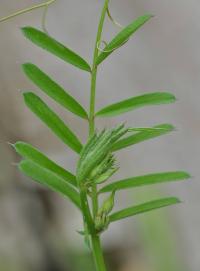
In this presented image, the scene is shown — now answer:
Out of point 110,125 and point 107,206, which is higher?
point 110,125

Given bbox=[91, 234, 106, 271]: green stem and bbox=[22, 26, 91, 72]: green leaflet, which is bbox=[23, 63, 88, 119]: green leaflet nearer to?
bbox=[22, 26, 91, 72]: green leaflet

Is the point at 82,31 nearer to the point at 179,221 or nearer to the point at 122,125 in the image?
the point at 179,221

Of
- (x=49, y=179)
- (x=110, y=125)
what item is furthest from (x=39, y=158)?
(x=110, y=125)

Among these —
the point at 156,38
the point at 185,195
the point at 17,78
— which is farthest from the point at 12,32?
the point at 185,195

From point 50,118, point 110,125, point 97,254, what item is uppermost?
point 110,125

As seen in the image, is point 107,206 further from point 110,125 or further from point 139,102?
point 110,125

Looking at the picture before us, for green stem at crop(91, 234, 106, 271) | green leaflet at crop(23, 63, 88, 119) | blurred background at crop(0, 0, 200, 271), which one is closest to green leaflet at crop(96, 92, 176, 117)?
green leaflet at crop(23, 63, 88, 119)
